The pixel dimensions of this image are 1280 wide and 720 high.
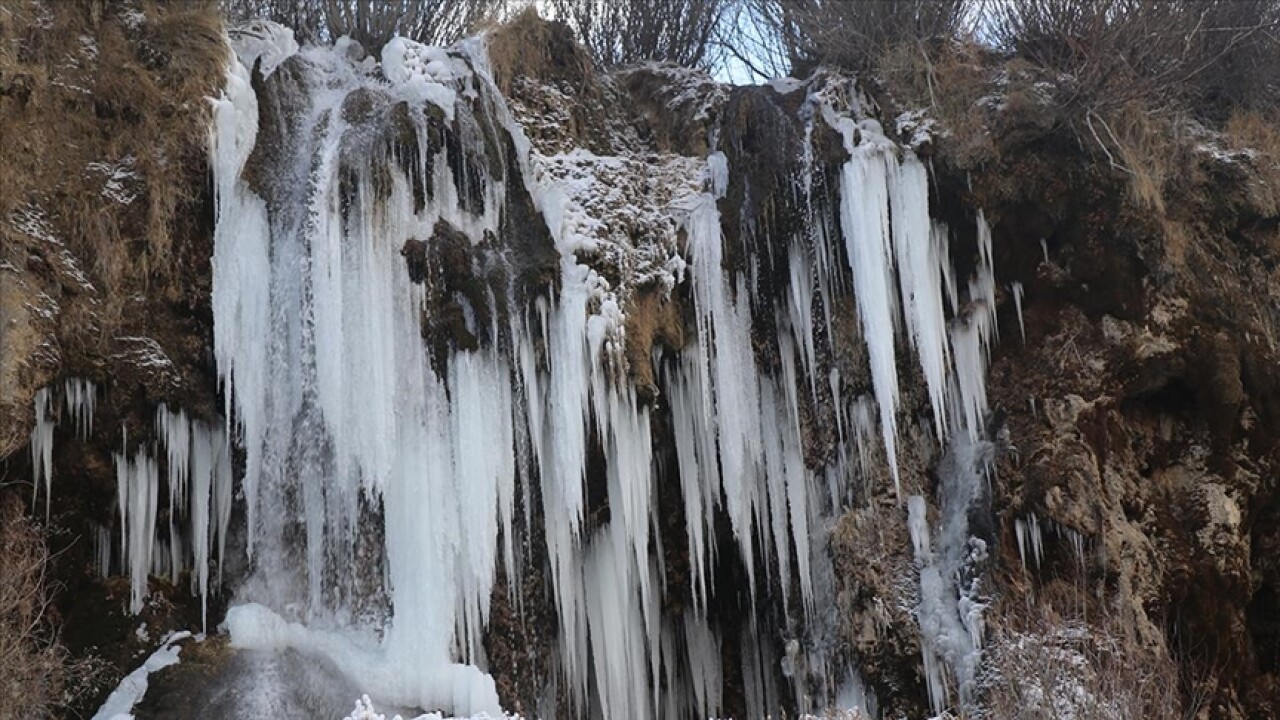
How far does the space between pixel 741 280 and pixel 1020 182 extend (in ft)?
9.78

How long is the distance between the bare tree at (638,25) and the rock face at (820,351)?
4.91 m

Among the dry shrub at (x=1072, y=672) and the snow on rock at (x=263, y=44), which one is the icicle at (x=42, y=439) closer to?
the snow on rock at (x=263, y=44)

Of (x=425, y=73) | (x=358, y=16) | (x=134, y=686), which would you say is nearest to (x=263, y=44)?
(x=425, y=73)

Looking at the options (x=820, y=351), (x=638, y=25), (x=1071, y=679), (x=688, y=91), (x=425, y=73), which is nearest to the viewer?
(x=1071, y=679)

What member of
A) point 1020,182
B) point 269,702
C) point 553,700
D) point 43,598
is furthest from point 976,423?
point 43,598

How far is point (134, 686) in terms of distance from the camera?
11.1 meters

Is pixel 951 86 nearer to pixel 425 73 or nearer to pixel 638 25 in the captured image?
pixel 425 73

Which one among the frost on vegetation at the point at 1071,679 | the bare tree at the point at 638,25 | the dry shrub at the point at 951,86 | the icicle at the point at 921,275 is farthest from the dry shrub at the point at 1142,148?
the bare tree at the point at 638,25

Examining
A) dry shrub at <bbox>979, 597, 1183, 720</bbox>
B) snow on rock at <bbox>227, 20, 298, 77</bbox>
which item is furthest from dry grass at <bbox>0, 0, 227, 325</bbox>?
dry shrub at <bbox>979, 597, 1183, 720</bbox>

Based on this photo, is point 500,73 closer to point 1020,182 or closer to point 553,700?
point 1020,182

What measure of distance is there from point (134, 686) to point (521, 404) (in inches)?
158

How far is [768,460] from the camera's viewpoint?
13.8 m

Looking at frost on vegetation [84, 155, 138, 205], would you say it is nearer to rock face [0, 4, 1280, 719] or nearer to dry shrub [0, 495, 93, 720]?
rock face [0, 4, 1280, 719]

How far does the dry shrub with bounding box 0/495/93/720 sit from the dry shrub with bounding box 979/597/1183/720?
24.4ft
